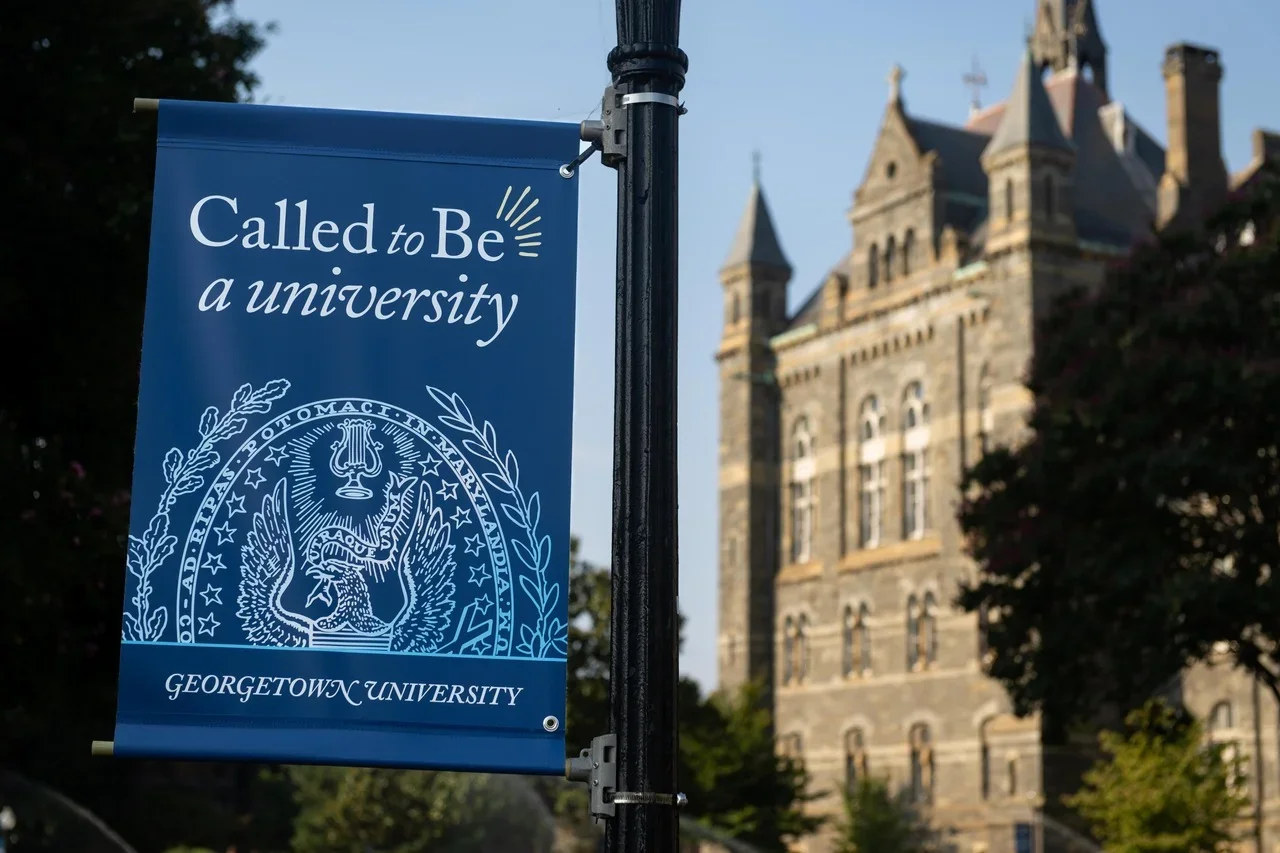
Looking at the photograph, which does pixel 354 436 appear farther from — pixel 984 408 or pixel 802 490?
pixel 802 490

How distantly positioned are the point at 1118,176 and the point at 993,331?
327 inches

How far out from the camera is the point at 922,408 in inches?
2425

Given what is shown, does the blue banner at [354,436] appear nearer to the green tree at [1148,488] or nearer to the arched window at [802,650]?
the green tree at [1148,488]

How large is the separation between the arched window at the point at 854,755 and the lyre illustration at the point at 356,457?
2281 inches

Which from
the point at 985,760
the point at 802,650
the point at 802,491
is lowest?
the point at 985,760

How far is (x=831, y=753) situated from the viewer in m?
64.0

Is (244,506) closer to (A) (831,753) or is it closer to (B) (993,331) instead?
(B) (993,331)

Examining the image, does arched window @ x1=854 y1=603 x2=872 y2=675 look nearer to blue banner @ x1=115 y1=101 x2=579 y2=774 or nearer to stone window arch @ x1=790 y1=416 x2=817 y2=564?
stone window arch @ x1=790 y1=416 x2=817 y2=564

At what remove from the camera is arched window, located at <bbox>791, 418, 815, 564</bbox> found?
67000mm

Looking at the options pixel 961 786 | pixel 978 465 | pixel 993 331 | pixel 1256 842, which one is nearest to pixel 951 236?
pixel 993 331

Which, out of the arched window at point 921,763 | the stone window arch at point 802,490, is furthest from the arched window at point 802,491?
the arched window at point 921,763

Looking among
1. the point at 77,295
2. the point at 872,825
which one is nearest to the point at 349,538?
the point at 77,295

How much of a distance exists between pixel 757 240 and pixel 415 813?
29568 mm

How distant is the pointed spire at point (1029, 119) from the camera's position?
58375mm
